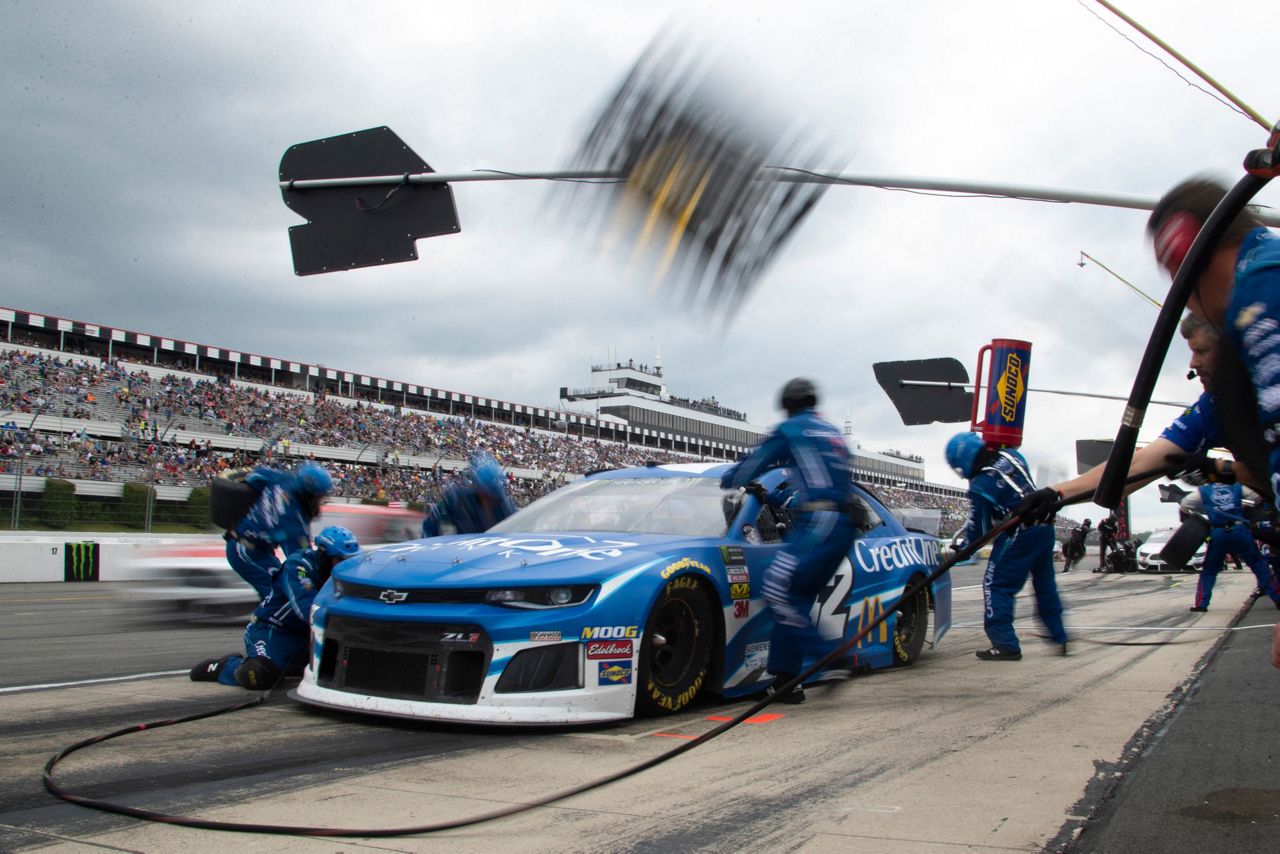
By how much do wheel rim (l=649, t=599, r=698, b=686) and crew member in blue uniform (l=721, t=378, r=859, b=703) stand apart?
42 centimetres

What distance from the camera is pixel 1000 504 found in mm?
6598

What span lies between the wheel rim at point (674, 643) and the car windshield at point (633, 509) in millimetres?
593

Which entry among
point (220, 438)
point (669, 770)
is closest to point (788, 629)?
point (669, 770)

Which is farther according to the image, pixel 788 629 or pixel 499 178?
pixel 788 629

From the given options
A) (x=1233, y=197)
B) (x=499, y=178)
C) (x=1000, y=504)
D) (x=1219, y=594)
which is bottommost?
(x=1219, y=594)

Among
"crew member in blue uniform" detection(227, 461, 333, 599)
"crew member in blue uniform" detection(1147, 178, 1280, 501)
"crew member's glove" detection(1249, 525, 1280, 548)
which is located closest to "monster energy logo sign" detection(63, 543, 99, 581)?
"crew member in blue uniform" detection(227, 461, 333, 599)

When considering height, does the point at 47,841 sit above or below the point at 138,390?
below

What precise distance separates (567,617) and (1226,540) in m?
8.94

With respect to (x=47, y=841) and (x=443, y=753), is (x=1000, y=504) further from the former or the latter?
(x=47, y=841)

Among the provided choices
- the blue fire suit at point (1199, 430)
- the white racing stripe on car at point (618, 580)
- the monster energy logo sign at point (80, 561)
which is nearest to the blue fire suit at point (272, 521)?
the white racing stripe on car at point (618, 580)

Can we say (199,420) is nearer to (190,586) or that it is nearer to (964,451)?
(190,586)

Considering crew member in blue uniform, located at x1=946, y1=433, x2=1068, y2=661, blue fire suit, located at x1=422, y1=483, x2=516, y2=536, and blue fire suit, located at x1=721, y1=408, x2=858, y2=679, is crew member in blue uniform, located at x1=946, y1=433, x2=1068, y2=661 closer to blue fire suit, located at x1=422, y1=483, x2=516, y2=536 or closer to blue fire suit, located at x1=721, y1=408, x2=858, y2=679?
blue fire suit, located at x1=721, y1=408, x2=858, y2=679

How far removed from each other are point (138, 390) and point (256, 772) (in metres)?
35.6

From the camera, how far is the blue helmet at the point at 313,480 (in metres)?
6.19
